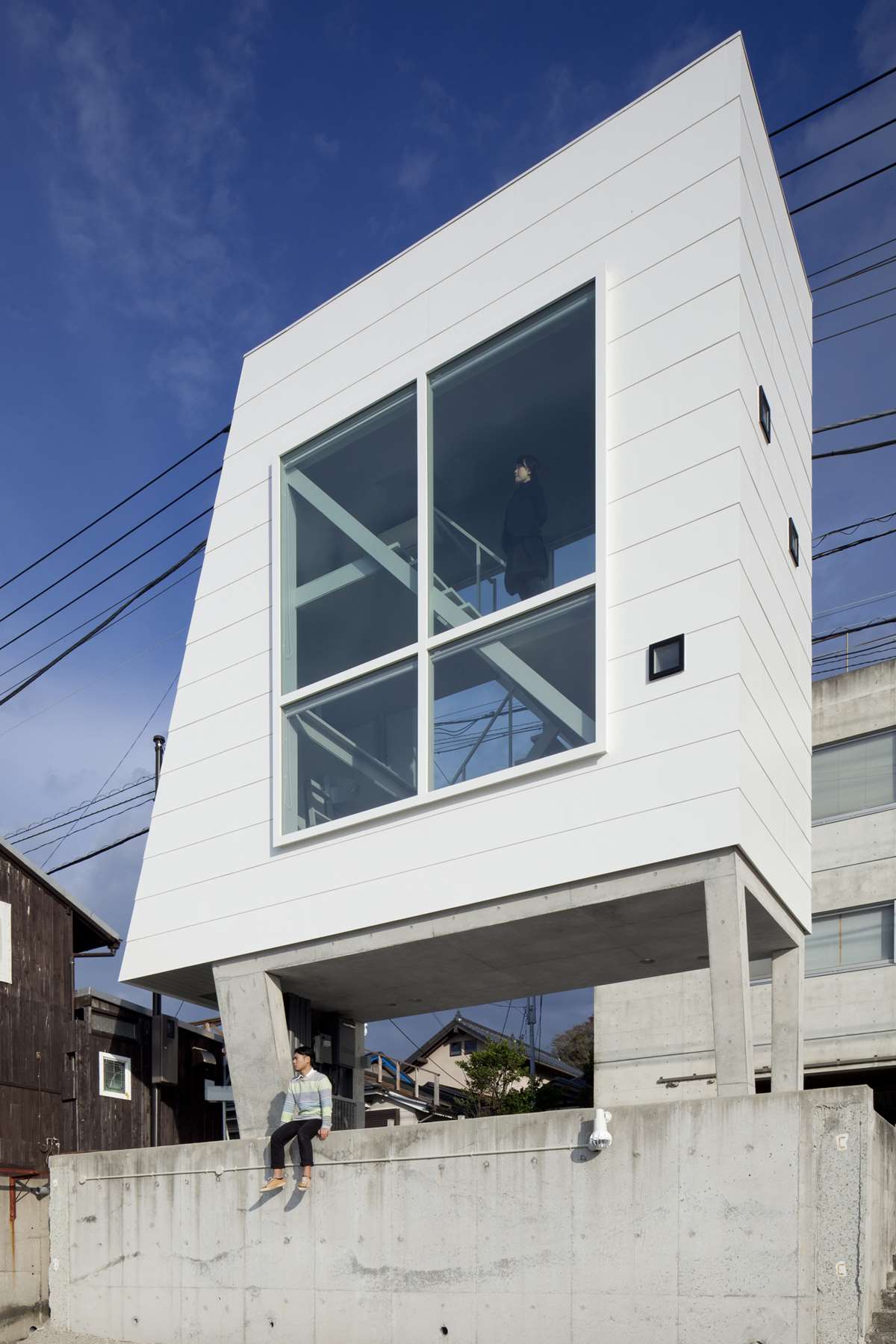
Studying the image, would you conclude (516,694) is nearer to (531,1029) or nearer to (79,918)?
(79,918)

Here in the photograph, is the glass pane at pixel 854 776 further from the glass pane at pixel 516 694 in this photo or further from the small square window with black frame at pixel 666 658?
the small square window with black frame at pixel 666 658

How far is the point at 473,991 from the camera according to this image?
54.5 feet

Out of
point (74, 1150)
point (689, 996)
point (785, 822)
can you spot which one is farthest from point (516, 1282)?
point (689, 996)

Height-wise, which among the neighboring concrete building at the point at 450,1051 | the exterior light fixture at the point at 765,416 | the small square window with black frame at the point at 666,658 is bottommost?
the neighboring concrete building at the point at 450,1051

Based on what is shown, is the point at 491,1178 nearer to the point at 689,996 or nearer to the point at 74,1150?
the point at 74,1150

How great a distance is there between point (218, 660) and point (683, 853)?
7232 millimetres

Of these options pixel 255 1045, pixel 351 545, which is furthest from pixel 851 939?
pixel 351 545

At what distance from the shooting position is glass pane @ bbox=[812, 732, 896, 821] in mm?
27203

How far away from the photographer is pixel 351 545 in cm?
1620

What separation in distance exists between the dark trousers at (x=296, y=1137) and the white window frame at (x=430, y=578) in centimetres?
305

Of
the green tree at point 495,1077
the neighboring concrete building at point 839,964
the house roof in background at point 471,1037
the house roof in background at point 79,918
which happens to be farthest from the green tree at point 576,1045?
the house roof in background at point 79,918

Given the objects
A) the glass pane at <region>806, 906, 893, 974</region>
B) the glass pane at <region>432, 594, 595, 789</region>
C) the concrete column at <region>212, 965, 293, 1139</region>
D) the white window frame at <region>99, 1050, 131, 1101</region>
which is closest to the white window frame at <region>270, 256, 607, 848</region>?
the glass pane at <region>432, 594, 595, 789</region>

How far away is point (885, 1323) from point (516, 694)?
653cm

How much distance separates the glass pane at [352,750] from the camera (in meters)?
14.8
